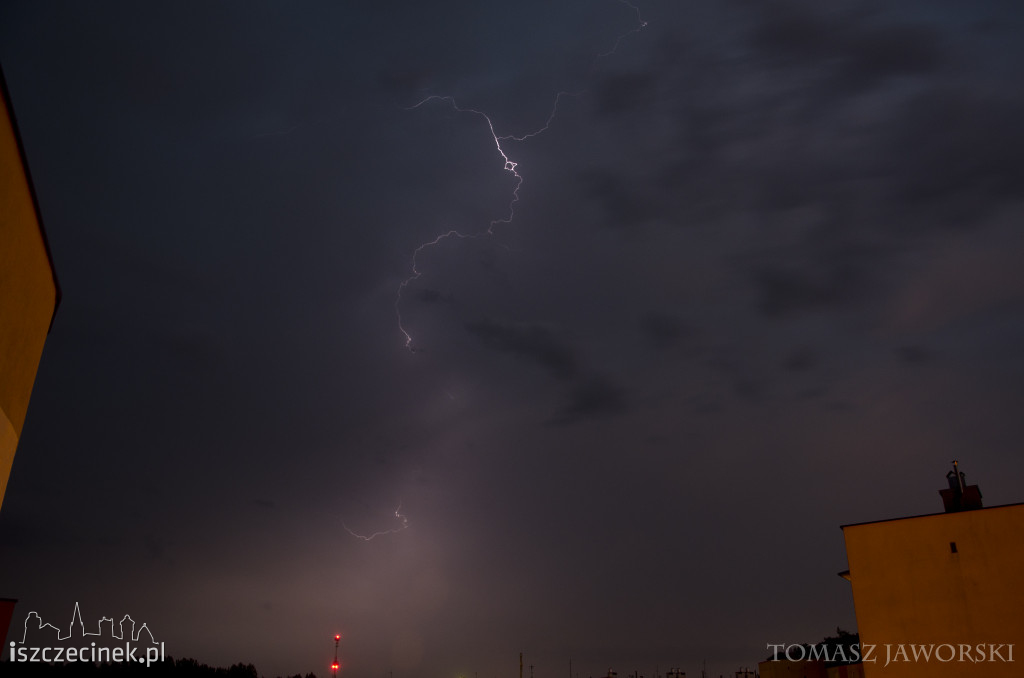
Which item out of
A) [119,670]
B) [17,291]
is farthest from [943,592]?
[119,670]

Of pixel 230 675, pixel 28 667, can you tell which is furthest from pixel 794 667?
pixel 230 675

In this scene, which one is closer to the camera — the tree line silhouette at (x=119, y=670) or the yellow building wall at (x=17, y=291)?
the yellow building wall at (x=17, y=291)

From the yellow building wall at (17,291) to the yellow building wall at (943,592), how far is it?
19.4 meters

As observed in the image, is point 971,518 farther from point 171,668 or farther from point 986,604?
point 171,668

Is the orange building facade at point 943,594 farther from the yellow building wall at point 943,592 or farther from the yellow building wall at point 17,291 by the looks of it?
the yellow building wall at point 17,291

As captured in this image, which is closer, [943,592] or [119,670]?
[943,592]

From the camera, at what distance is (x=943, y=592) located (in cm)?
1705

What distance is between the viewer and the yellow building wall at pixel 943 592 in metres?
16.2

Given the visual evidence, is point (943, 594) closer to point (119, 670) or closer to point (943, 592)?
point (943, 592)

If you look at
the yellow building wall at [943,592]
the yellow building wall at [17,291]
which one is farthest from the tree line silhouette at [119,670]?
the yellow building wall at [943,592]

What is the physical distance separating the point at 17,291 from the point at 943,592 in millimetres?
20191

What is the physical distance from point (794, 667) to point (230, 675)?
46470 millimetres

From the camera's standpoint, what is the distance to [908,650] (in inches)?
676

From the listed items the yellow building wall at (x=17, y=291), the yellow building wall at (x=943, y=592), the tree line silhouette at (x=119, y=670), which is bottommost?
the tree line silhouette at (x=119, y=670)
